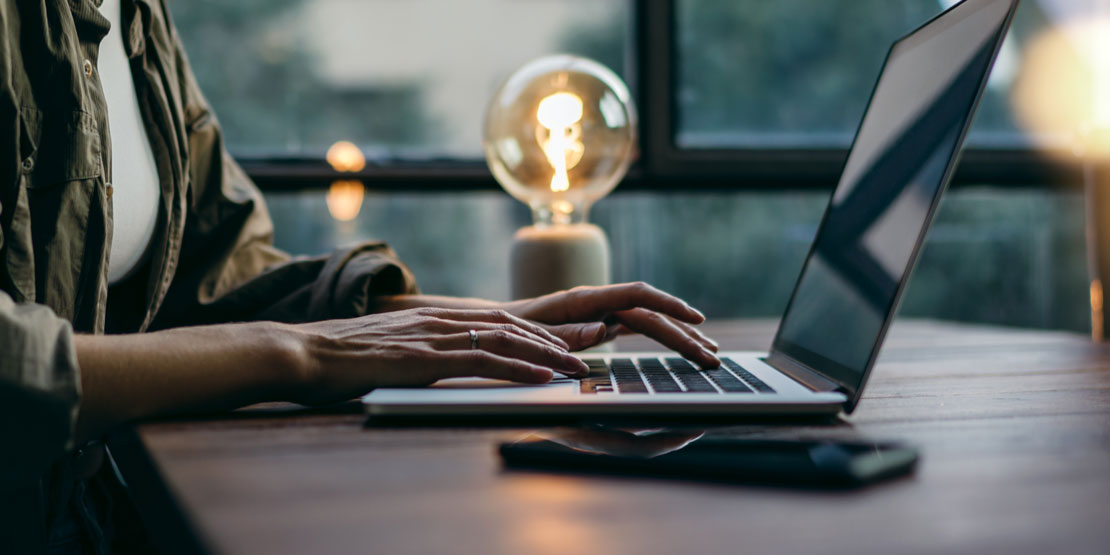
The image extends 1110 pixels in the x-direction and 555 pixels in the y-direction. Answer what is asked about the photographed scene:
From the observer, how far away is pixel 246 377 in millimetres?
529

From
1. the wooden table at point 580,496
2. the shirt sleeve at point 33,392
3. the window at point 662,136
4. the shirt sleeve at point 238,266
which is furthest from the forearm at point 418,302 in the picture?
the window at point 662,136

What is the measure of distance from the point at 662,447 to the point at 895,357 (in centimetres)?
56

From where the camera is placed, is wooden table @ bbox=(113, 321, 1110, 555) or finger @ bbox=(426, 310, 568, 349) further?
finger @ bbox=(426, 310, 568, 349)

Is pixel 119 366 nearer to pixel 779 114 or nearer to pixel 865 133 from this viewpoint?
pixel 865 133

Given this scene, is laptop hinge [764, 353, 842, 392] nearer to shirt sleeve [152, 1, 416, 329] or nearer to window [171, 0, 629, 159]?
shirt sleeve [152, 1, 416, 329]

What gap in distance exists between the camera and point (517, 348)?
604mm

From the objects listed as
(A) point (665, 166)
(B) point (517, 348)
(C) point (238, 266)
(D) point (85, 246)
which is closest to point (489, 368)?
(B) point (517, 348)

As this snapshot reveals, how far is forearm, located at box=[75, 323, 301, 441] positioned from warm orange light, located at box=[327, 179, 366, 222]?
42.0 inches

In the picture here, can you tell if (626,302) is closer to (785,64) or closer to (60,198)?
(60,198)

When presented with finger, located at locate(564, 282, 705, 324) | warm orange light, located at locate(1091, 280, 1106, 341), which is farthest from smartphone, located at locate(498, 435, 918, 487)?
warm orange light, located at locate(1091, 280, 1106, 341)

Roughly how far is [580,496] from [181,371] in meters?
0.30

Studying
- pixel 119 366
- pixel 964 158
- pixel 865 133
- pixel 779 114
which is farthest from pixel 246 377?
pixel 964 158

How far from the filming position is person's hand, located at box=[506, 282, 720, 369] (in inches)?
29.1

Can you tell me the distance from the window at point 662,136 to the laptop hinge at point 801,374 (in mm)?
956
